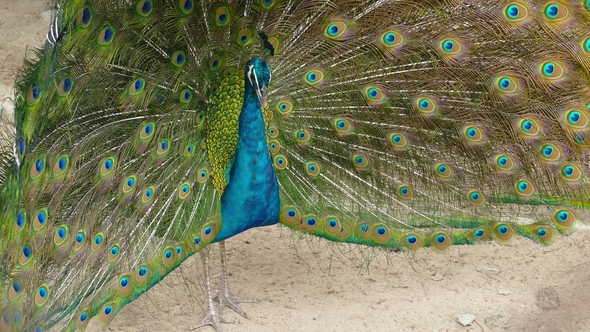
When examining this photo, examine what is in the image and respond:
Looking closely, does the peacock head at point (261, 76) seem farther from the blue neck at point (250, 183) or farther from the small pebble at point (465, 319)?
the small pebble at point (465, 319)

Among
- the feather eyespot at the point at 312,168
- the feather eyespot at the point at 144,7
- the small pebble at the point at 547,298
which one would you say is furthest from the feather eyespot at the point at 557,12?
the feather eyespot at the point at 144,7

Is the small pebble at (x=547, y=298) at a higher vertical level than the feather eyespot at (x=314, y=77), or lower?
lower

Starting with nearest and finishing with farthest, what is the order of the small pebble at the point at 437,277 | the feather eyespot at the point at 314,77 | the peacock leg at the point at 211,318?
the feather eyespot at the point at 314,77, the peacock leg at the point at 211,318, the small pebble at the point at 437,277

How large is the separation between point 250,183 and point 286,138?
35cm

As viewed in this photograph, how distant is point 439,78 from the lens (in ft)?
11.1

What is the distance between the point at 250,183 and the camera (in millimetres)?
3314

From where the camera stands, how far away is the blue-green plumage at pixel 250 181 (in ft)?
10.5

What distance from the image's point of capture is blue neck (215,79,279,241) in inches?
126

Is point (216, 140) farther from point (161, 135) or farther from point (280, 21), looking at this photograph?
point (280, 21)

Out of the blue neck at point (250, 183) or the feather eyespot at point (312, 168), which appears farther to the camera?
the feather eyespot at point (312, 168)

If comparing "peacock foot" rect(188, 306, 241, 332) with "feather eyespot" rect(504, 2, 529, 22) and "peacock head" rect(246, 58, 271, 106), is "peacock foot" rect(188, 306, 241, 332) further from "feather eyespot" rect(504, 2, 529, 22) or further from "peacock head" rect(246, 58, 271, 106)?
"feather eyespot" rect(504, 2, 529, 22)

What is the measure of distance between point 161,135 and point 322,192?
871mm

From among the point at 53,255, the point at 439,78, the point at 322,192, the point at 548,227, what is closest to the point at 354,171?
the point at 322,192

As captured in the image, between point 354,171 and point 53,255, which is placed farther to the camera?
point 354,171
